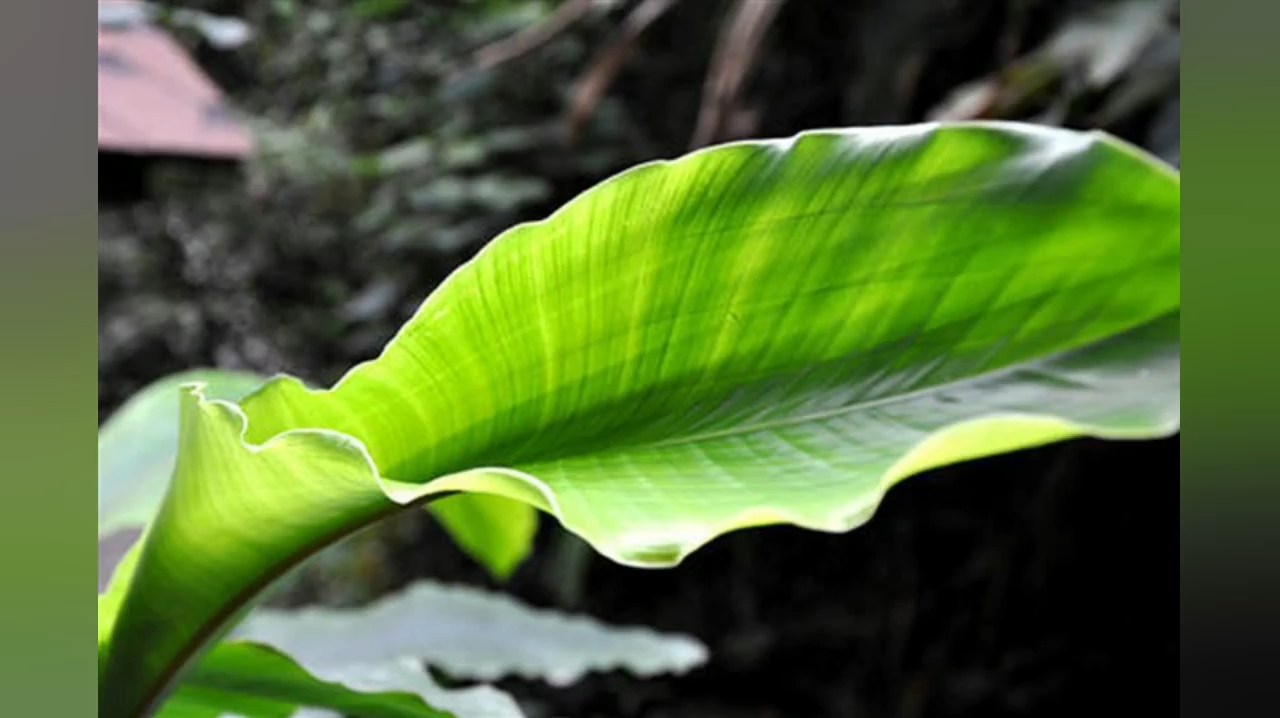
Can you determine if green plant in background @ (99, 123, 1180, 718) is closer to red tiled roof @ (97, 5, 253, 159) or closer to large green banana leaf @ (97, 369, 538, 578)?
large green banana leaf @ (97, 369, 538, 578)

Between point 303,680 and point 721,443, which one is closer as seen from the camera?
point 721,443

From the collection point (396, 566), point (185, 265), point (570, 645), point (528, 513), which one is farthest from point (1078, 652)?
point (185, 265)

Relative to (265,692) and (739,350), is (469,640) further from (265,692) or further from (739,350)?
(739,350)
